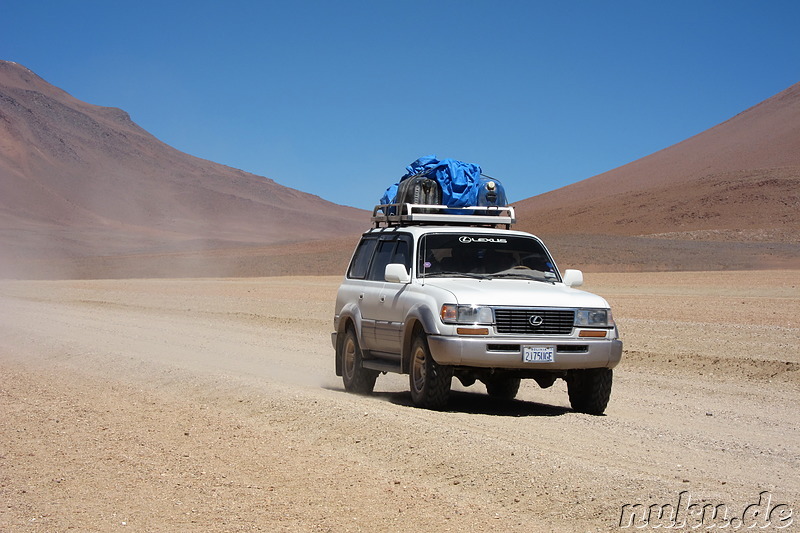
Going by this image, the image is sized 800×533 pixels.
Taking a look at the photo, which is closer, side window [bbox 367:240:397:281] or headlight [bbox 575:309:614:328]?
headlight [bbox 575:309:614:328]

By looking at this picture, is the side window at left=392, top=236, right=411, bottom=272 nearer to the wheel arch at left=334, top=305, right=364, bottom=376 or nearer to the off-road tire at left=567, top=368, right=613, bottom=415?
the wheel arch at left=334, top=305, right=364, bottom=376

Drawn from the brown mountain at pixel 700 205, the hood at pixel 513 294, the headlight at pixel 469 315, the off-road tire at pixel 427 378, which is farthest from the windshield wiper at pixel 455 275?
the brown mountain at pixel 700 205

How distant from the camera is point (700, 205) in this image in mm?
101938

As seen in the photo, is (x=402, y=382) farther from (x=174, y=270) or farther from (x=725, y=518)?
(x=174, y=270)

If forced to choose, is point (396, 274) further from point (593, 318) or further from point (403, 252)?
point (593, 318)

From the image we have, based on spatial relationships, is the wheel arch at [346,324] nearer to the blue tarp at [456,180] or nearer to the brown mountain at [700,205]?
the blue tarp at [456,180]

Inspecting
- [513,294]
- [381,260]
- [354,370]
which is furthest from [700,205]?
[513,294]

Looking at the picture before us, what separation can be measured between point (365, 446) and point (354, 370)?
3842 millimetres

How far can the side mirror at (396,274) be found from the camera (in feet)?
34.9

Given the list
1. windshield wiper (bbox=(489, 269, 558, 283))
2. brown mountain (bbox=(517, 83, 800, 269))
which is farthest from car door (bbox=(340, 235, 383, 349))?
brown mountain (bbox=(517, 83, 800, 269))

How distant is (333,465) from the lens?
7664 millimetres

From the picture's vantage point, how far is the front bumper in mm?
9570

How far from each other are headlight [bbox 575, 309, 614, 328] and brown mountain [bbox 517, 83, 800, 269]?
148 feet

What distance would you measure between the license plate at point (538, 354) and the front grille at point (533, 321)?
0.16 metres
